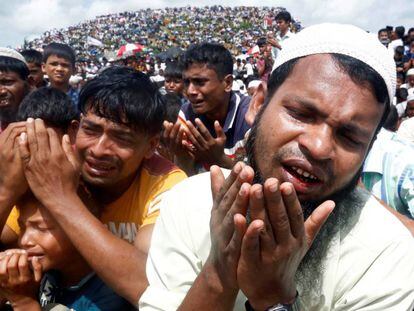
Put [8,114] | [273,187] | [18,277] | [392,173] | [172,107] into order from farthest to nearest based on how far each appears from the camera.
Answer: [172,107] < [8,114] < [392,173] < [18,277] < [273,187]

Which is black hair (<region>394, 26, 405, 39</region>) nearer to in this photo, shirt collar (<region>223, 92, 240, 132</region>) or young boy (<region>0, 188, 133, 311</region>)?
shirt collar (<region>223, 92, 240, 132</region>)

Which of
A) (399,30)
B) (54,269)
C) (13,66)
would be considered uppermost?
(399,30)

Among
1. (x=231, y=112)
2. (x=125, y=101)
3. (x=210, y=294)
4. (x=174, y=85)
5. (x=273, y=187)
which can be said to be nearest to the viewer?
(x=273, y=187)

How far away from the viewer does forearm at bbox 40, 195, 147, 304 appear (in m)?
1.79

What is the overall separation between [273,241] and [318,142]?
0.39m

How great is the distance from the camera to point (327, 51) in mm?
1475

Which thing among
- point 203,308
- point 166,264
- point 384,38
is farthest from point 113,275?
point 384,38

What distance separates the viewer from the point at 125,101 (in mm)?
2295

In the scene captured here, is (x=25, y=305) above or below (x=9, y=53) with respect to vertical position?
below

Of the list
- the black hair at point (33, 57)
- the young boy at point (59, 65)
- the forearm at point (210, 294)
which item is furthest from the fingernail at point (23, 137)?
the black hair at point (33, 57)

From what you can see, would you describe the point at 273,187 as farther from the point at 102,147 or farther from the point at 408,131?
the point at 408,131

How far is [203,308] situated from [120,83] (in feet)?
4.73

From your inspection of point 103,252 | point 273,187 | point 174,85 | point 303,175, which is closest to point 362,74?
point 303,175

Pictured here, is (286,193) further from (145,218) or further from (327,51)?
(145,218)
